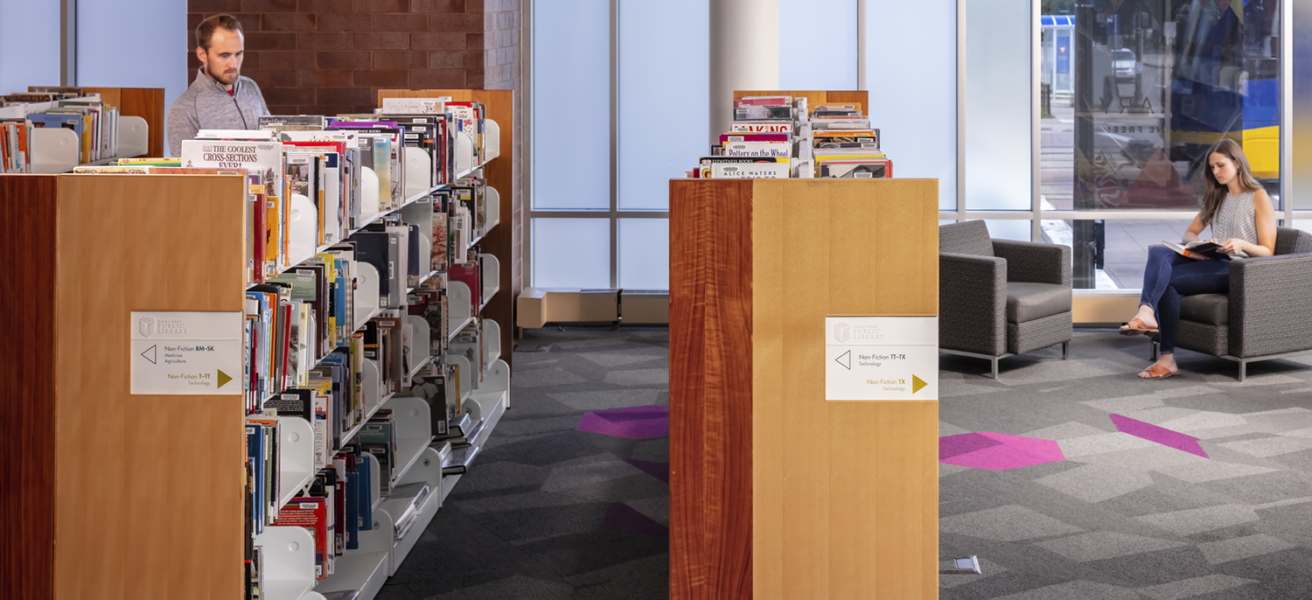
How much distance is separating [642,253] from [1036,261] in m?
2.67

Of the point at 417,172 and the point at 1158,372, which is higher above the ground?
the point at 417,172

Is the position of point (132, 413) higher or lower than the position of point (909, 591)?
higher

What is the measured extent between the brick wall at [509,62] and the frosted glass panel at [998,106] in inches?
118

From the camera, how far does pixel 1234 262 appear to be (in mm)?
6531

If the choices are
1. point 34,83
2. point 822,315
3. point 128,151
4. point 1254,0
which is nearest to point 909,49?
point 1254,0

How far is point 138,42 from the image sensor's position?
296 inches

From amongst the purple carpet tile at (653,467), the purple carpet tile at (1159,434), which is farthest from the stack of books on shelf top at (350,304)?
the purple carpet tile at (1159,434)

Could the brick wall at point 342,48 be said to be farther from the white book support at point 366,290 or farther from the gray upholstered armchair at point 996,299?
the white book support at point 366,290

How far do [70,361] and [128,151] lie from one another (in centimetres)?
420

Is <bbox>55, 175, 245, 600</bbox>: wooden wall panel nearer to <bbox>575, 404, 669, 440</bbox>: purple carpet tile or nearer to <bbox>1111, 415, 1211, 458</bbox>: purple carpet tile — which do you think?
<bbox>575, 404, 669, 440</bbox>: purple carpet tile

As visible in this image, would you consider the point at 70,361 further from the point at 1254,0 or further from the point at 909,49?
the point at 1254,0

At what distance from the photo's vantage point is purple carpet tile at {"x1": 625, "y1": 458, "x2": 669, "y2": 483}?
5125 millimetres

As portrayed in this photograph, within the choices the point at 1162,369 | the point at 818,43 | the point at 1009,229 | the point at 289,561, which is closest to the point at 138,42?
the point at 818,43

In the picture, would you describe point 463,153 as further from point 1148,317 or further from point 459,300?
point 1148,317
